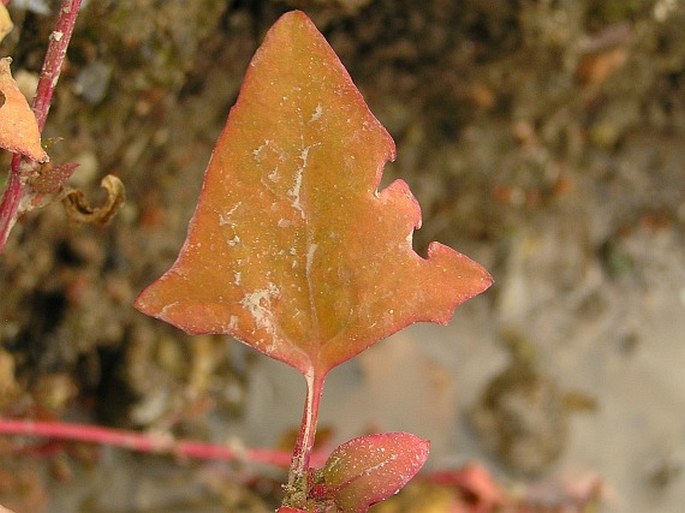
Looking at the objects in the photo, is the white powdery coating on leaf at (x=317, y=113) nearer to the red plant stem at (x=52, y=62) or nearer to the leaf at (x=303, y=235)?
the leaf at (x=303, y=235)

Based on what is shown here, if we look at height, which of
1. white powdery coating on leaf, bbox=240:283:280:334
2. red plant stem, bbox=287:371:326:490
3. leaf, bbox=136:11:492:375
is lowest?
red plant stem, bbox=287:371:326:490

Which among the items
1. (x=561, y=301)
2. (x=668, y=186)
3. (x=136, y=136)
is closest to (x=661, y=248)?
(x=668, y=186)

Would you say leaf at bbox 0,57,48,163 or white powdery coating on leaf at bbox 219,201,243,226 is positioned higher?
leaf at bbox 0,57,48,163

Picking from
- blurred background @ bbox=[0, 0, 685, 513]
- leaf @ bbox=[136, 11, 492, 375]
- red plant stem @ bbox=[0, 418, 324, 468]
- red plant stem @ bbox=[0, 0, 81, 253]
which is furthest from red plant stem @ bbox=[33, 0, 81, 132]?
red plant stem @ bbox=[0, 418, 324, 468]

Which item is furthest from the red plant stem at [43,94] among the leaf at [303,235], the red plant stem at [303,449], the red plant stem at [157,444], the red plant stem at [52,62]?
the red plant stem at [157,444]

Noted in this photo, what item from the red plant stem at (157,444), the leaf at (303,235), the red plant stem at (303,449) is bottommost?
the red plant stem at (157,444)

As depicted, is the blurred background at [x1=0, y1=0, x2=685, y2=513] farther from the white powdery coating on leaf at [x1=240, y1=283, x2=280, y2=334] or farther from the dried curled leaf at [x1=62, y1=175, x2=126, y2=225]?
the white powdery coating on leaf at [x1=240, y1=283, x2=280, y2=334]

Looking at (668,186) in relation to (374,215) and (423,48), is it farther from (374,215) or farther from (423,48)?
(374,215)
